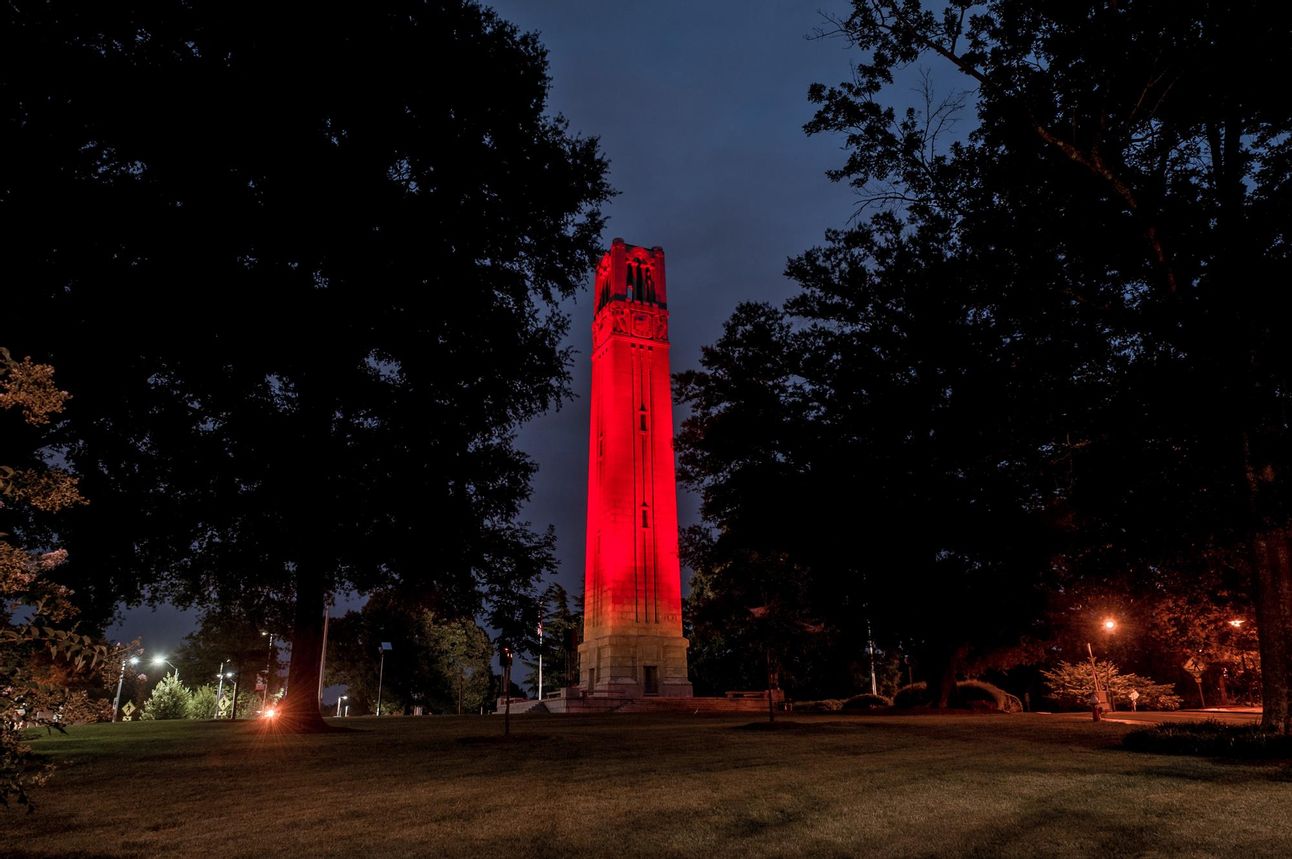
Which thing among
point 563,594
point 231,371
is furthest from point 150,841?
point 563,594

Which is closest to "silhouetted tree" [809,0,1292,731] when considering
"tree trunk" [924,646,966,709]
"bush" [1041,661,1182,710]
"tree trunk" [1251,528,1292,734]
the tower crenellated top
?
"tree trunk" [1251,528,1292,734]

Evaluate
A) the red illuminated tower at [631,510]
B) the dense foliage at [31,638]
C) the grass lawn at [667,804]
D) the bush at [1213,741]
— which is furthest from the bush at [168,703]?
the bush at [1213,741]

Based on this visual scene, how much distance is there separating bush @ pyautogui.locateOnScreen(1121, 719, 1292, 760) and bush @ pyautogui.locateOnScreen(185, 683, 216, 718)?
5764cm

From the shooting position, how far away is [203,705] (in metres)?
55.2

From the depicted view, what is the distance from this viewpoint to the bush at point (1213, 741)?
10.6m

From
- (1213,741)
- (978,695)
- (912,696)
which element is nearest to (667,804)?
(1213,741)

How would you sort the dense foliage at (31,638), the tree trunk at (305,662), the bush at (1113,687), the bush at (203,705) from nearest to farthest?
the dense foliage at (31,638) < the tree trunk at (305,662) < the bush at (1113,687) < the bush at (203,705)

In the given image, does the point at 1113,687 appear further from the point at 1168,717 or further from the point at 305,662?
the point at 305,662

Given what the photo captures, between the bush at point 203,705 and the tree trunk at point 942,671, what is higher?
the tree trunk at point 942,671

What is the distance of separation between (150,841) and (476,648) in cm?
6118

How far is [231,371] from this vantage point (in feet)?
50.8

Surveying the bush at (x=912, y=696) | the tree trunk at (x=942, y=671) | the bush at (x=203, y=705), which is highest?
the tree trunk at (x=942, y=671)

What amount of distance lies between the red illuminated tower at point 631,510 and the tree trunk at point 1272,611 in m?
38.2

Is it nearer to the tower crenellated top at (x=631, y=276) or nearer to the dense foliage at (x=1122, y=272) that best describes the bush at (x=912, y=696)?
the dense foliage at (x=1122, y=272)
